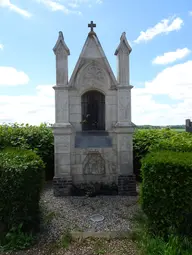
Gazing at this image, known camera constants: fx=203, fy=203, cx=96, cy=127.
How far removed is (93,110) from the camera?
21.2 feet

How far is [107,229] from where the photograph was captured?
378 cm

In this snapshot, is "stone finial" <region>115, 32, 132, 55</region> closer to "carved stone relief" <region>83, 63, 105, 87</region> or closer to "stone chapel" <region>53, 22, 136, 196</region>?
"stone chapel" <region>53, 22, 136, 196</region>

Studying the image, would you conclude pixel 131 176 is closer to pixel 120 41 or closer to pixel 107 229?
pixel 107 229

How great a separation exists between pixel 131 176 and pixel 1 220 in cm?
343

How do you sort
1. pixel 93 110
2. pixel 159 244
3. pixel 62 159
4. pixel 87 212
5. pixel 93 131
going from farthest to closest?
1. pixel 93 110
2. pixel 93 131
3. pixel 62 159
4. pixel 87 212
5. pixel 159 244

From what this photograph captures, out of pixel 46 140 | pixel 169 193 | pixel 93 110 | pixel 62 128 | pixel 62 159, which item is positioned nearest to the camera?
pixel 169 193

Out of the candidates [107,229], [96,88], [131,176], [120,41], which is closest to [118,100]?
[96,88]

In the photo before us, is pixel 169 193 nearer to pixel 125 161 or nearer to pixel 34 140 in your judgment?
pixel 125 161

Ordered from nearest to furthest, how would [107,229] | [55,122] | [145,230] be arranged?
[145,230] → [107,229] → [55,122]

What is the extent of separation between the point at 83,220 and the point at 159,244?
1.67 m

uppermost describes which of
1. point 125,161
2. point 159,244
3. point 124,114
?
point 124,114

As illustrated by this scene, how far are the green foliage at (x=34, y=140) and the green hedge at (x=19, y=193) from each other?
3.43 meters

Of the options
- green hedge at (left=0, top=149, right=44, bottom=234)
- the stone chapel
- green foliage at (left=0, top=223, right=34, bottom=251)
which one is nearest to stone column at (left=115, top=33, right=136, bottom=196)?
the stone chapel

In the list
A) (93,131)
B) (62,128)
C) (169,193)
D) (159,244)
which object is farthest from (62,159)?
(159,244)
